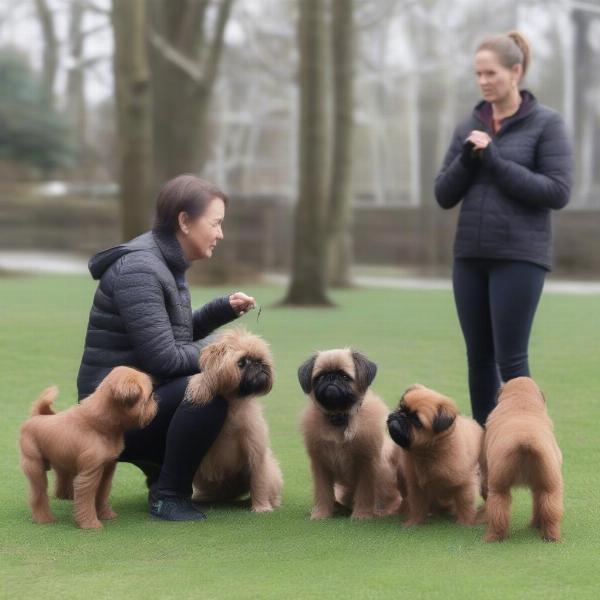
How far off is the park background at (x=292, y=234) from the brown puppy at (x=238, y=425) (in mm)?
204

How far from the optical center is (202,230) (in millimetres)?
5430

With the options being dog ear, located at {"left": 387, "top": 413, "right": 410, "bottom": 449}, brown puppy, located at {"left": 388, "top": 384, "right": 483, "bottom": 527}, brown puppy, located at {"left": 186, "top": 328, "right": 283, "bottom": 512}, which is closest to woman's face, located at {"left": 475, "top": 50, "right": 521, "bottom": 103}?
brown puppy, located at {"left": 388, "top": 384, "right": 483, "bottom": 527}

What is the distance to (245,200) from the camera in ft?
89.9

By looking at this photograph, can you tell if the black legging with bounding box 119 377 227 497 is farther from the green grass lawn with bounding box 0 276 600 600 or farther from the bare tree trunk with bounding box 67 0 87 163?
the bare tree trunk with bounding box 67 0 87 163

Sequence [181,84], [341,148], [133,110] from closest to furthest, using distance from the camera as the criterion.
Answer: [133,110] < [341,148] < [181,84]

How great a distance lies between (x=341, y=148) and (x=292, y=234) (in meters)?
5.28

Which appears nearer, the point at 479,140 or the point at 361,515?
the point at 361,515

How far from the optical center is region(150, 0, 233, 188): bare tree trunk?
20828 mm

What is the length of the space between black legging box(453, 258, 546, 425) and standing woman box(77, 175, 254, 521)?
1.40 meters

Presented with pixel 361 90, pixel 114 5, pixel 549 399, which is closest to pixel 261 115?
pixel 361 90

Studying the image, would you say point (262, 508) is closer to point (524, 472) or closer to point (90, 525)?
point (90, 525)

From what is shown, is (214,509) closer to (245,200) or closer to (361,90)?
(245,200)

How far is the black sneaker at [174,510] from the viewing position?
5336mm

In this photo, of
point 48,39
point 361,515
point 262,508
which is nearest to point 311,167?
point 262,508
